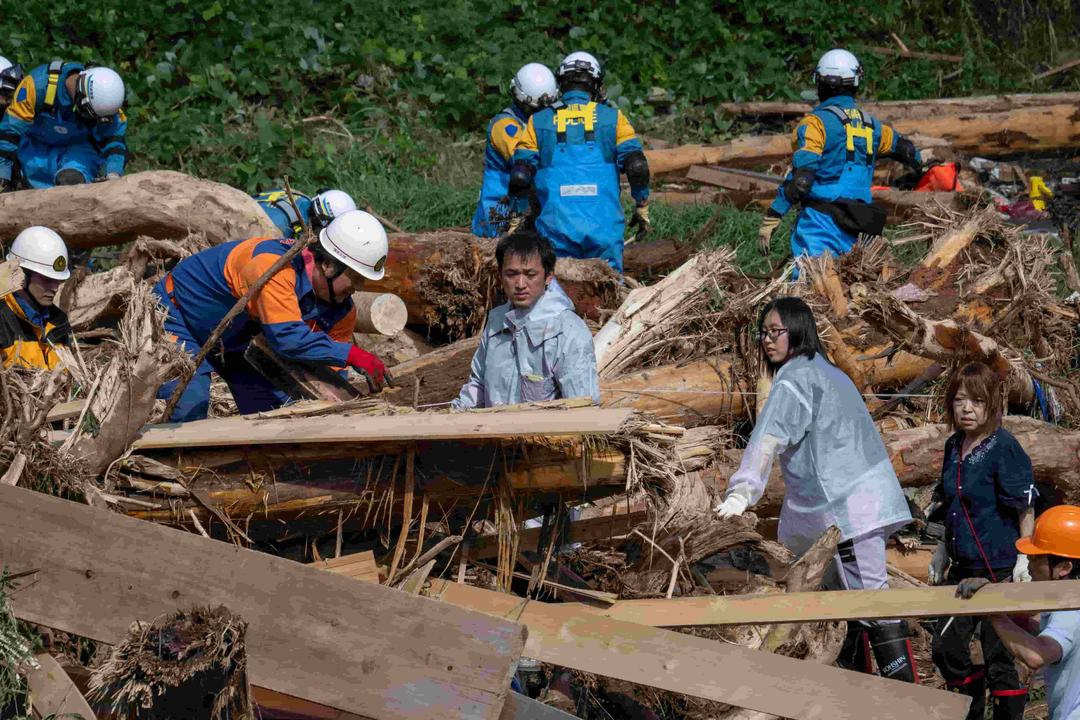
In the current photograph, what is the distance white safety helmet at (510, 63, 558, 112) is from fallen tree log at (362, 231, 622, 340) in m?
1.41

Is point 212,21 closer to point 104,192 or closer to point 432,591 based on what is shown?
point 104,192

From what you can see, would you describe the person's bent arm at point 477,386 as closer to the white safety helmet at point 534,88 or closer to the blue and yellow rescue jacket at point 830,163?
the blue and yellow rescue jacket at point 830,163

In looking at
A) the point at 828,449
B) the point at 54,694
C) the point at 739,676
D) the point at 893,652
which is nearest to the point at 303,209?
the point at 828,449

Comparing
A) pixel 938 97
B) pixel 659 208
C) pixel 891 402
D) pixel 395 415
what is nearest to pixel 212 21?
pixel 659 208

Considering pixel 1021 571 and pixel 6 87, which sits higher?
pixel 1021 571

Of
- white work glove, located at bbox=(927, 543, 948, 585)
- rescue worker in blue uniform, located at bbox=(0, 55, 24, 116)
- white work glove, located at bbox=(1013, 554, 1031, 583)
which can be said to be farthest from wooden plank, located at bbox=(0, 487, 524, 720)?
rescue worker in blue uniform, located at bbox=(0, 55, 24, 116)

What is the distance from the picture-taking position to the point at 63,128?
8.95m

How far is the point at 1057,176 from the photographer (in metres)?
12.5

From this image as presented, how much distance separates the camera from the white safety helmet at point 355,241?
5512 millimetres

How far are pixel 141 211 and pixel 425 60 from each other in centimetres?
606

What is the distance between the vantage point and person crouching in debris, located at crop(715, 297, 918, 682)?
492 centimetres

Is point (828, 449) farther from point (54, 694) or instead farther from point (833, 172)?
point (833, 172)

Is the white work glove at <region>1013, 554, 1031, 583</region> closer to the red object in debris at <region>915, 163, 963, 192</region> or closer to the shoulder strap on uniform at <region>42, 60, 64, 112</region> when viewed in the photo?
the red object in debris at <region>915, 163, 963, 192</region>

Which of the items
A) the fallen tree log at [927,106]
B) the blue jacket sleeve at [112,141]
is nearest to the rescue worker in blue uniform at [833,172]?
the fallen tree log at [927,106]
